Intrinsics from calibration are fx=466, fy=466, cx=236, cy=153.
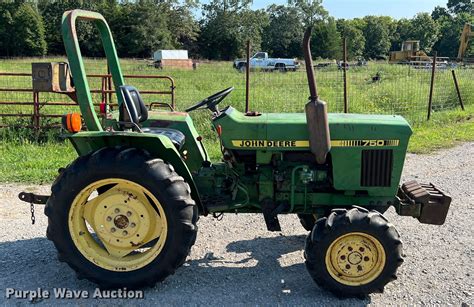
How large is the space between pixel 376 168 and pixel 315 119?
0.73m

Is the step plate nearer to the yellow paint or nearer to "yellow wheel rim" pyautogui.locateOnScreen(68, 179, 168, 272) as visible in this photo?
the yellow paint

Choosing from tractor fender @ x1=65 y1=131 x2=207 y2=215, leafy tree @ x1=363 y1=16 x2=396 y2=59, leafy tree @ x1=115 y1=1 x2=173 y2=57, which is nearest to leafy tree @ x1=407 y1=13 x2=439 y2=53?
leafy tree @ x1=363 y1=16 x2=396 y2=59

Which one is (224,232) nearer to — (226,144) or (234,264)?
(234,264)

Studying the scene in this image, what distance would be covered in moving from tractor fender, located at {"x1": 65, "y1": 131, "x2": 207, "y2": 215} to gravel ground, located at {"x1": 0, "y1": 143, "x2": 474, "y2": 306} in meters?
0.84

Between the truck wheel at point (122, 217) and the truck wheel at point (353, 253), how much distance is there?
3.07ft

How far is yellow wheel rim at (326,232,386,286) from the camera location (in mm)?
3391

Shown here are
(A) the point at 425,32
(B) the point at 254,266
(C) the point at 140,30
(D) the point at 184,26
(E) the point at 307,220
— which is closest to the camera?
(B) the point at 254,266

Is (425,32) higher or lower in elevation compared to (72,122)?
higher

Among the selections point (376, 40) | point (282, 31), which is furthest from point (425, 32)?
point (282, 31)

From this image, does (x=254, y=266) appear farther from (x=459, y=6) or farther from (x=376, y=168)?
(x=459, y=6)


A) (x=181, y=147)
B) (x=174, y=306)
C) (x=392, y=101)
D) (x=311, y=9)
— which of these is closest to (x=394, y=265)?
(x=174, y=306)

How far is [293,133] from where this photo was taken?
3695 mm

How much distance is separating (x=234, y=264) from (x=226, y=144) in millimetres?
1069

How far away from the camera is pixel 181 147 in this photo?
4145mm
